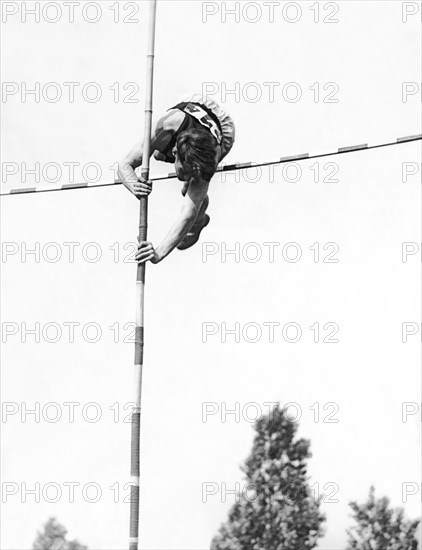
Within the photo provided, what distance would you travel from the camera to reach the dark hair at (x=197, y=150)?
10805 millimetres

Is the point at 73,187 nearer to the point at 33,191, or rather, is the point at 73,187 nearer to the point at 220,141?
the point at 33,191

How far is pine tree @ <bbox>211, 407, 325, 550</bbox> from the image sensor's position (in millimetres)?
27672

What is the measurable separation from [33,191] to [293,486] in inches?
669

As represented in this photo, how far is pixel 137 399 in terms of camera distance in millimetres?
11023

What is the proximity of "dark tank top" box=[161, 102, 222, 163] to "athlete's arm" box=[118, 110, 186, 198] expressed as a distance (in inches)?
1.7

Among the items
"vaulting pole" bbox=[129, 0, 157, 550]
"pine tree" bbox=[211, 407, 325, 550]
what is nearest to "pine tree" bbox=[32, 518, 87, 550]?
"pine tree" bbox=[211, 407, 325, 550]

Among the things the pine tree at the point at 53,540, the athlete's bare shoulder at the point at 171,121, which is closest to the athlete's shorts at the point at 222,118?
the athlete's bare shoulder at the point at 171,121

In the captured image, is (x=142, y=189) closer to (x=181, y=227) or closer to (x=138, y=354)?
(x=181, y=227)

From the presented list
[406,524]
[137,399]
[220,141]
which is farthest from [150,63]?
[406,524]

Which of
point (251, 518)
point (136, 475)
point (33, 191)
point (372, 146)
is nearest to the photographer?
point (136, 475)

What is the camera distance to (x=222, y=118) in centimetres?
1131

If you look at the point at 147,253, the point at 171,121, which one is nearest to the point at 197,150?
the point at 171,121

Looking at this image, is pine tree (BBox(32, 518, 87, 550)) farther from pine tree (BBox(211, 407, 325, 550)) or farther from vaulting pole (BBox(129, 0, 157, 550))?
vaulting pole (BBox(129, 0, 157, 550))

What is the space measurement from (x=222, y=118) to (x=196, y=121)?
39 cm
